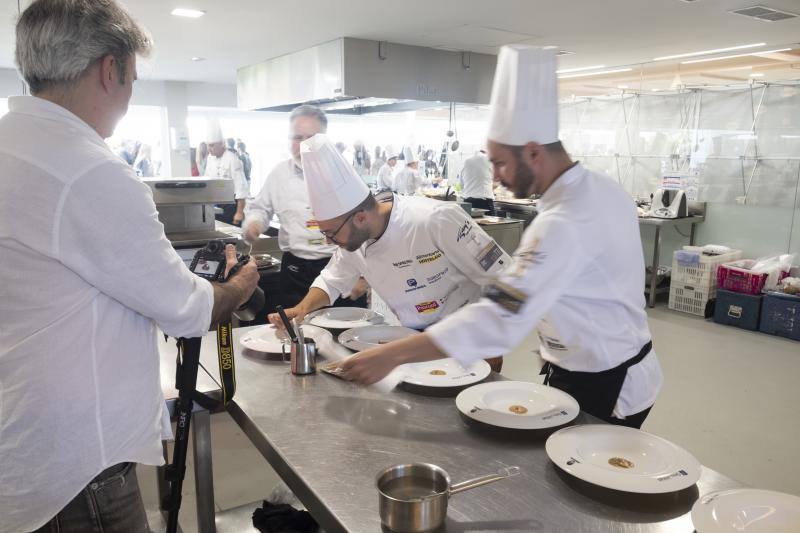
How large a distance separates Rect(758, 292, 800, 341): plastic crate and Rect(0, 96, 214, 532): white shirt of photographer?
5481 mm

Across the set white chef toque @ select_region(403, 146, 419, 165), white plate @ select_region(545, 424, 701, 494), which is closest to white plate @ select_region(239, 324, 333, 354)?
white plate @ select_region(545, 424, 701, 494)

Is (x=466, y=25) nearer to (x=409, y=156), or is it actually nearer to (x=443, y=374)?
(x=409, y=156)

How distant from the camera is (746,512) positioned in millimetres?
983

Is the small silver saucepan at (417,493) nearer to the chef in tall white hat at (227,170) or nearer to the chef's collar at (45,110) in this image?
the chef's collar at (45,110)

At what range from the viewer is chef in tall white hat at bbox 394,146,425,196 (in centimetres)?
898

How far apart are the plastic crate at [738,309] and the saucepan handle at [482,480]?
203 inches

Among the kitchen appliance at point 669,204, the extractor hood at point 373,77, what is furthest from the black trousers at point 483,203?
the kitchen appliance at point 669,204

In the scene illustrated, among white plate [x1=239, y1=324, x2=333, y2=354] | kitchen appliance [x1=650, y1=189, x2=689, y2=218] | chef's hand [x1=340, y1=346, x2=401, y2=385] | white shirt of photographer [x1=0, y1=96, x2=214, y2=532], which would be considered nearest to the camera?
white shirt of photographer [x1=0, y1=96, x2=214, y2=532]

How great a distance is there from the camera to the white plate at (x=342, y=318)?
2.11m

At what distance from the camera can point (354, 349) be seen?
1.83 meters

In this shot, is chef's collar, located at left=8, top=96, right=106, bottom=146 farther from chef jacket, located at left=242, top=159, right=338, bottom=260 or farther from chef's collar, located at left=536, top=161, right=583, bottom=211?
chef jacket, located at left=242, top=159, right=338, bottom=260

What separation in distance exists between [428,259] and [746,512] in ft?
3.88

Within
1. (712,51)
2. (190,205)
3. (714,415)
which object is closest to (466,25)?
(190,205)

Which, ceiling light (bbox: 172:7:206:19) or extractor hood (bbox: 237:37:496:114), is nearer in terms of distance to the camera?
ceiling light (bbox: 172:7:206:19)
